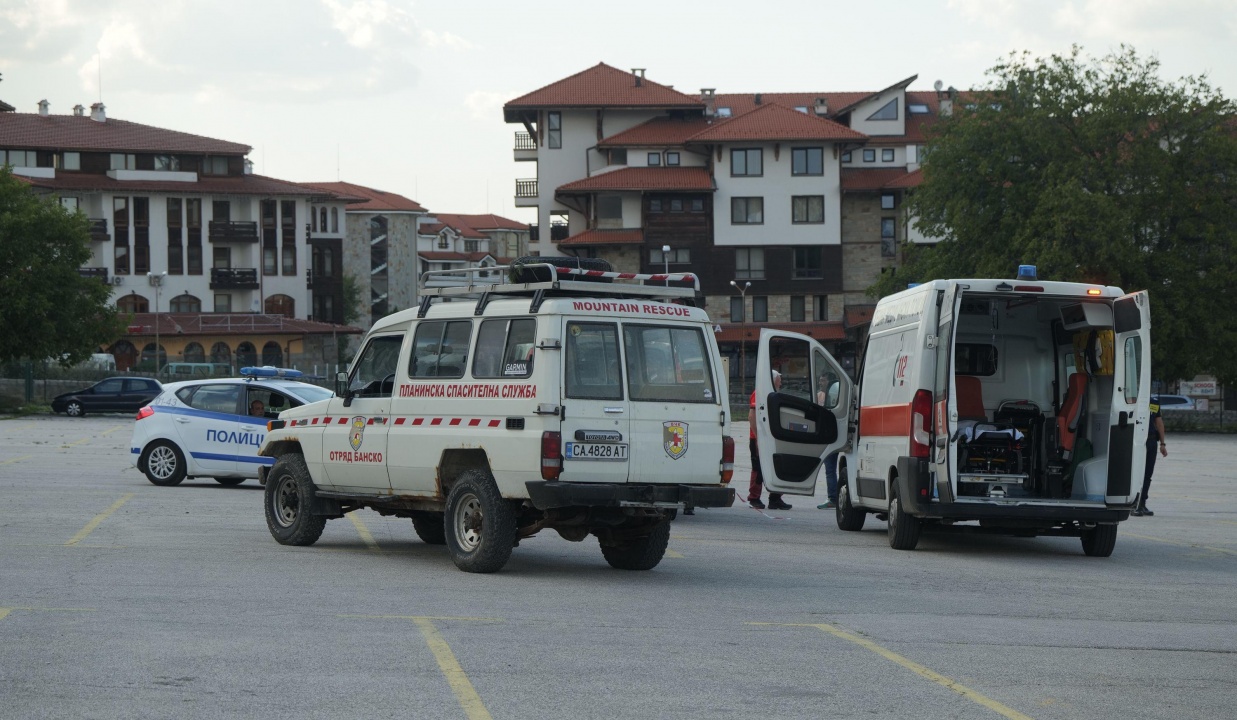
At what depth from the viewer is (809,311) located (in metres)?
82.2

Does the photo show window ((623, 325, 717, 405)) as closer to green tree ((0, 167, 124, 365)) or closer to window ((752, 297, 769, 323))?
green tree ((0, 167, 124, 365))

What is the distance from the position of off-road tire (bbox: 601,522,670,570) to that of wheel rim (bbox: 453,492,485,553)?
142 cm

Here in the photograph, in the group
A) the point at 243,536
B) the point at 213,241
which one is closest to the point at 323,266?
the point at 213,241

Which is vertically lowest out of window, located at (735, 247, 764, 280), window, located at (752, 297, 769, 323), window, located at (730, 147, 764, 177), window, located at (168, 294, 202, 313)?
window, located at (752, 297, 769, 323)

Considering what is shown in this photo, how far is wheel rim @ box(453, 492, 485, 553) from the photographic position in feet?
39.8

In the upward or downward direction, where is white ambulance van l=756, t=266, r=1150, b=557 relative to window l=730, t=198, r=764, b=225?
downward

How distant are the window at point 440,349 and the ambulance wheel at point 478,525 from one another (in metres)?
0.95

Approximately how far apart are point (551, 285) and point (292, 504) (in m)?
4.09

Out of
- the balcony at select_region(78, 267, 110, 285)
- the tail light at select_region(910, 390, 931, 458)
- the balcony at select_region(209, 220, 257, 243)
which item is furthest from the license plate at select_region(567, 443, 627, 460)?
the balcony at select_region(209, 220, 257, 243)

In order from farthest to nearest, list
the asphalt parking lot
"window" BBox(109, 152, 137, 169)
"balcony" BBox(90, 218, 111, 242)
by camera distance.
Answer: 1. "window" BBox(109, 152, 137, 169)
2. "balcony" BBox(90, 218, 111, 242)
3. the asphalt parking lot

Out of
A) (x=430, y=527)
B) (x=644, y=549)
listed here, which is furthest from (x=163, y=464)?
(x=644, y=549)

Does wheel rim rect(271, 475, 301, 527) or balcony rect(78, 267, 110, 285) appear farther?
balcony rect(78, 267, 110, 285)

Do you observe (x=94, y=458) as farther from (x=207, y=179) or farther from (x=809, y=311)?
(x=207, y=179)

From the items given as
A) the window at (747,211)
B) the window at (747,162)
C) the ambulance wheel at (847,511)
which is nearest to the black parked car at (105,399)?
the window at (747,211)
